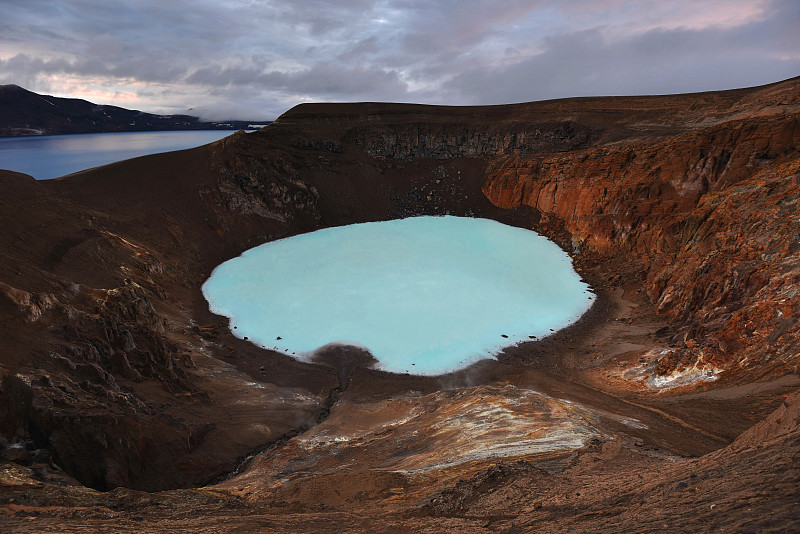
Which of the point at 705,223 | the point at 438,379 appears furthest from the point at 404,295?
the point at 705,223

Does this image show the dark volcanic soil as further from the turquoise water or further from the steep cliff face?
the turquoise water

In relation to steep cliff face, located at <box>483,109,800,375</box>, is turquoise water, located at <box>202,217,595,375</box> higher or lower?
lower

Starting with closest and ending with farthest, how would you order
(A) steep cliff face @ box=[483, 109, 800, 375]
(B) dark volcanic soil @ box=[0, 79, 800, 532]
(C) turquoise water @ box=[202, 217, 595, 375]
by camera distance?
(B) dark volcanic soil @ box=[0, 79, 800, 532]
(A) steep cliff face @ box=[483, 109, 800, 375]
(C) turquoise water @ box=[202, 217, 595, 375]

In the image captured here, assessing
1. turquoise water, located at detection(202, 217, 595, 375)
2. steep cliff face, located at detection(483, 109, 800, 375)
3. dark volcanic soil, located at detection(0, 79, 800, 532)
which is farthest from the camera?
turquoise water, located at detection(202, 217, 595, 375)

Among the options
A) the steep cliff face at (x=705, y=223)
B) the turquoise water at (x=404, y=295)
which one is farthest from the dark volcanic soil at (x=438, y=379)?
the turquoise water at (x=404, y=295)

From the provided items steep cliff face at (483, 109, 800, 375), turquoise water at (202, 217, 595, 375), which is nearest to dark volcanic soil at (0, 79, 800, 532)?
steep cliff face at (483, 109, 800, 375)

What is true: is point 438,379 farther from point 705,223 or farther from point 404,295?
point 705,223
